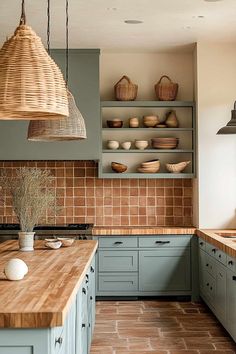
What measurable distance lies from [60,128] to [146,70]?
3.83 metres

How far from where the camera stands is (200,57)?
280 inches

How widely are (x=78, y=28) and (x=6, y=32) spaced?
0.83 metres

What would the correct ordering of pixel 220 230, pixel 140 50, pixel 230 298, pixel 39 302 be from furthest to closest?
pixel 140 50 < pixel 220 230 < pixel 230 298 < pixel 39 302

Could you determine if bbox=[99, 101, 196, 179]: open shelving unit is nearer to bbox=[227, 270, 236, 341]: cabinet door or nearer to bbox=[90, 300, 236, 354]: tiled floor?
bbox=[90, 300, 236, 354]: tiled floor

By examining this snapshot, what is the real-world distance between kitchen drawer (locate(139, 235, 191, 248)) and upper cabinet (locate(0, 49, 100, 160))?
1.12 meters

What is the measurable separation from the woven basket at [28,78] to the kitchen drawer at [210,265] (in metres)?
3.68

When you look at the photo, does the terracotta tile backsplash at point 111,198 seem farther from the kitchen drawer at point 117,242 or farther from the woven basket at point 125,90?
the woven basket at point 125,90

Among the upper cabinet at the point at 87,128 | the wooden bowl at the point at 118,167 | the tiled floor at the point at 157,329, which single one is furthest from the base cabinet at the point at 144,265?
the upper cabinet at the point at 87,128

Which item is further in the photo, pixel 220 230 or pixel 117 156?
pixel 117 156

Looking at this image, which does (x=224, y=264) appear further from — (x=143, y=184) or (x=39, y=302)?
(x=39, y=302)

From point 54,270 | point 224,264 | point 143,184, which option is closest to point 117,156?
point 143,184

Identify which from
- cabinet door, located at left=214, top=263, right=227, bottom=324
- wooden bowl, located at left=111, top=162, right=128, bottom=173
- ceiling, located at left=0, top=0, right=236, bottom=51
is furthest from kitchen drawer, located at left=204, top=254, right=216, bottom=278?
ceiling, located at left=0, top=0, right=236, bottom=51

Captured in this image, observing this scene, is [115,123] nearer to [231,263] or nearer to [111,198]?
[111,198]

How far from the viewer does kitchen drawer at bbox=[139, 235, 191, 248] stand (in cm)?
700
